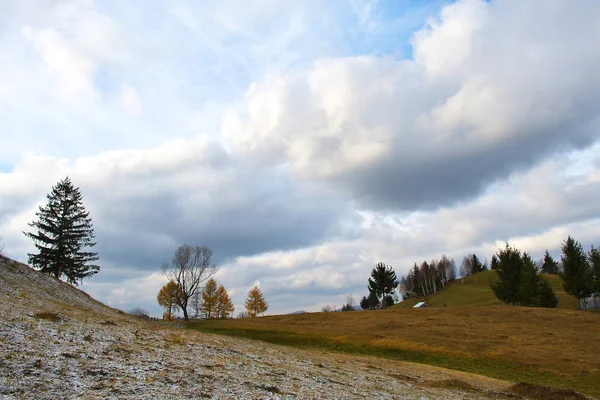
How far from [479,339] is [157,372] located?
4352cm

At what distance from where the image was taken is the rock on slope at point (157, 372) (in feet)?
40.8

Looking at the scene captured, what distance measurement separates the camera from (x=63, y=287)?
47.2m

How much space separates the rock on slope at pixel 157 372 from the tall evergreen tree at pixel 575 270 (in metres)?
61.9

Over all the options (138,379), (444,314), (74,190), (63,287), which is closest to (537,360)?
(444,314)

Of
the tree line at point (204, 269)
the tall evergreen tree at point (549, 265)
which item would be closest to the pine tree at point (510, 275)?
the tree line at point (204, 269)

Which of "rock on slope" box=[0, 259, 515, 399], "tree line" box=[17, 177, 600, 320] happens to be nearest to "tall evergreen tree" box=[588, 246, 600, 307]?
"tree line" box=[17, 177, 600, 320]

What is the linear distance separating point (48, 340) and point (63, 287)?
3443 centimetres

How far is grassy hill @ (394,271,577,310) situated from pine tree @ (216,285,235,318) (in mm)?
63098

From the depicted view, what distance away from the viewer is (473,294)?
458ft

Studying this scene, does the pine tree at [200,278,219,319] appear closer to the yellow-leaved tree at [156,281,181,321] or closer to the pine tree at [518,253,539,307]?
the yellow-leaved tree at [156,281,181,321]

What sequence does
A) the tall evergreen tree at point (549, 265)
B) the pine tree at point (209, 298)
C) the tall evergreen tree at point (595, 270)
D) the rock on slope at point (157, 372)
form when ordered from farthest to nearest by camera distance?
the tall evergreen tree at point (549, 265) < the pine tree at point (209, 298) < the tall evergreen tree at point (595, 270) < the rock on slope at point (157, 372)

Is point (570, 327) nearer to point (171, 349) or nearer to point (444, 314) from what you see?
point (444, 314)

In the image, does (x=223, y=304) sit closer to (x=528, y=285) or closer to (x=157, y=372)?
(x=528, y=285)

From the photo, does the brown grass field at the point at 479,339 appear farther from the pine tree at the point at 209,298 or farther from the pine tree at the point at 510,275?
the pine tree at the point at 209,298
